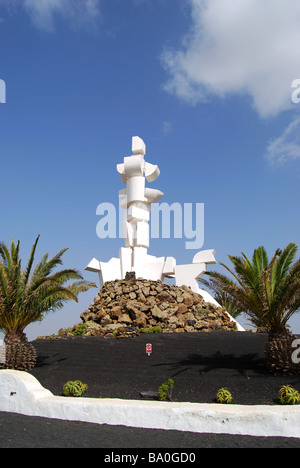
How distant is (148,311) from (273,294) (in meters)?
9.61

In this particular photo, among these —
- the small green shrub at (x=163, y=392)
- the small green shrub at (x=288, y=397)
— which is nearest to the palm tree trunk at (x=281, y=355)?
the small green shrub at (x=288, y=397)

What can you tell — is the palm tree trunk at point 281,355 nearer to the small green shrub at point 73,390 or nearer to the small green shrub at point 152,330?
the small green shrub at point 73,390

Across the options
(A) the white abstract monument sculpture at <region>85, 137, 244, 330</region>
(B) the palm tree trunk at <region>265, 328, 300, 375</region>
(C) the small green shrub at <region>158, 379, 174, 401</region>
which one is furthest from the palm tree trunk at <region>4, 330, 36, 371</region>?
(A) the white abstract monument sculpture at <region>85, 137, 244, 330</region>

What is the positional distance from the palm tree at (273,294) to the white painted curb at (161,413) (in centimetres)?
406

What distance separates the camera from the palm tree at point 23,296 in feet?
41.0

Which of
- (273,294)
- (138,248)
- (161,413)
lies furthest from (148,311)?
(161,413)

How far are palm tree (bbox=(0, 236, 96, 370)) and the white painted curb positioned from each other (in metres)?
4.03

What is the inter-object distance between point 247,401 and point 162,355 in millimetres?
4978

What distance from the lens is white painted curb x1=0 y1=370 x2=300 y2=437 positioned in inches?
265

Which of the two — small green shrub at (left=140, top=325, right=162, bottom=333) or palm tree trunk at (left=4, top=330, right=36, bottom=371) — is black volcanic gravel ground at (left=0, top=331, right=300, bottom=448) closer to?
palm tree trunk at (left=4, top=330, right=36, bottom=371)

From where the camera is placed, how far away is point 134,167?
22453 millimetres

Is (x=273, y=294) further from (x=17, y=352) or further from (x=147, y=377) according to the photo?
(x=17, y=352)

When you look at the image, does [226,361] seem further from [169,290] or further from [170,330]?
[169,290]
